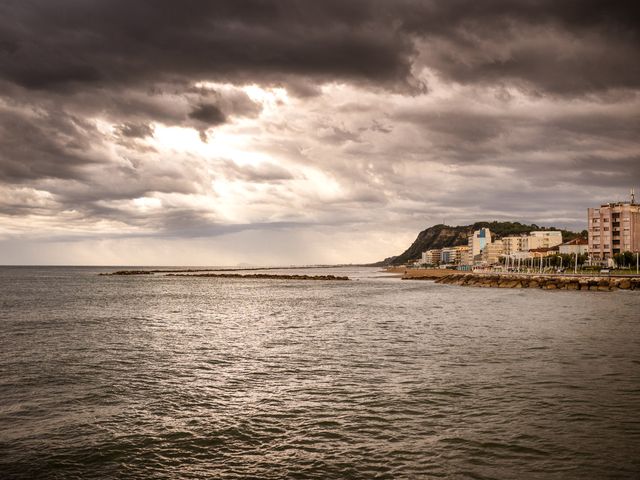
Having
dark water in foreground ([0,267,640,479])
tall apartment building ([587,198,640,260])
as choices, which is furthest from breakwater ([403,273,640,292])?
dark water in foreground ([0,267,640,479])

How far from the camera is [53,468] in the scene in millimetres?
12188

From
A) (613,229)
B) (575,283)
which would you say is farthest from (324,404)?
(613,229)

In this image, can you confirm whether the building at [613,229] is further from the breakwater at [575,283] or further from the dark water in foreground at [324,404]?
the dark water in foreground at [324,404]

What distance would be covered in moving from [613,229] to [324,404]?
159m

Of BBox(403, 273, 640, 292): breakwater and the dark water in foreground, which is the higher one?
BBox(403, 273, 640, 292): breakwater

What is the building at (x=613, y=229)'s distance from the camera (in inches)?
5719

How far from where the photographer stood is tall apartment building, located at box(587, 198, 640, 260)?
145250mm

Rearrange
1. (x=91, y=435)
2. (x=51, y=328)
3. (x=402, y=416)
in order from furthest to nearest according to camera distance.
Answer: (x=51, y=328)
(x=402, y=416)
(x=91, y=435)

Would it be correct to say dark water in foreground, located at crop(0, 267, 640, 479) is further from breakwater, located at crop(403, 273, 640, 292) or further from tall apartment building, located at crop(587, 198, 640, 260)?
tall apartment building, located at crop(587, 198, 640, 260)

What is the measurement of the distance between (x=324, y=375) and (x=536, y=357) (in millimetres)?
11259

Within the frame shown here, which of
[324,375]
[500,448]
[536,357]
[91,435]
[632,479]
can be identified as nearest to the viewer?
[632,479]

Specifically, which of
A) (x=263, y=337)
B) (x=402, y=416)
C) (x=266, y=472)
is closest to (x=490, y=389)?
(x=402, y=416)

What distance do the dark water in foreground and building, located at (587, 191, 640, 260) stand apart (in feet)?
426

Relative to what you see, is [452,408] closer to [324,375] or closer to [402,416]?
[402,416]
